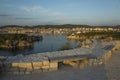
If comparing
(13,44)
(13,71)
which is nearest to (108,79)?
(13,71)

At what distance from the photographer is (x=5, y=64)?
24.0 feet

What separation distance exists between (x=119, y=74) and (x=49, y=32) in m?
141

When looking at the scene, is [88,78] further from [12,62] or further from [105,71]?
[12,62]

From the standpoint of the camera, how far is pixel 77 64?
856 centimetres

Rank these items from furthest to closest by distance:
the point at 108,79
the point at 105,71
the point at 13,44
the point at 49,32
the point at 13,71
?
the point at 49,32 < the point at 13,44 < the point at 105,71 < the point at 13,71 < the point at 108,79

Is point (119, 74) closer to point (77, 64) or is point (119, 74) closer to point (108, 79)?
point (108, 79)

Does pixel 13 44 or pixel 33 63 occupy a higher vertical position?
pixel 33 63

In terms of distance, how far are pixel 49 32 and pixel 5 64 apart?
141m

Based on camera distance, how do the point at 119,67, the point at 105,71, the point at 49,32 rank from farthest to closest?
the point at 49,32
the point at 119,67
the point at 105,71

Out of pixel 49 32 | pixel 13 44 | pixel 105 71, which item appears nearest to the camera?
pixel 105 71

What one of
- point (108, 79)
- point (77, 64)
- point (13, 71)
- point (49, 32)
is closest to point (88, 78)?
point (108, 79)

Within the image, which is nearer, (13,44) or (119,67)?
(119,67)

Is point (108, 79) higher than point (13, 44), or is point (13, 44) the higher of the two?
point (108, 79)

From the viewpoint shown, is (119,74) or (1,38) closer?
(119,74)
